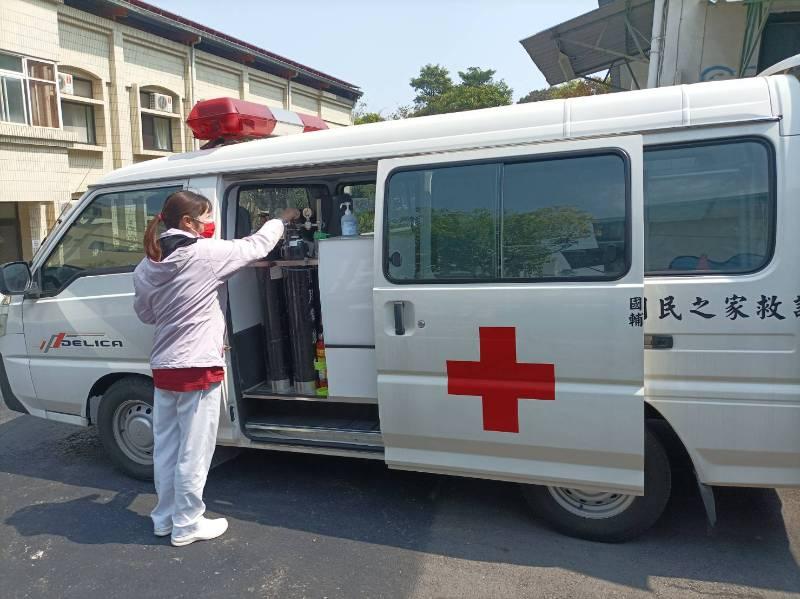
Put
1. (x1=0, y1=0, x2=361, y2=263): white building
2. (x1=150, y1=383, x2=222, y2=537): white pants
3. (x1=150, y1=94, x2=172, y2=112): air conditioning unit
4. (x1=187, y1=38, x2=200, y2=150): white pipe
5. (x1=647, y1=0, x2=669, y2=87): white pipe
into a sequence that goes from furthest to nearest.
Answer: (x1=187, y1=38, x2=200, y2=150): white pipe → (x1=150, y1=94, x2=172, y2=112): air conditioning unit → (x1=0, y1=0, x2=361, y2=263): white building → (x1=647, y1=0, x2=669, y2=87): white pipe → (x1=150, y1=383, x2=222, y2=537): white pants

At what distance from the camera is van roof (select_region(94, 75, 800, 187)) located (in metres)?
2.82

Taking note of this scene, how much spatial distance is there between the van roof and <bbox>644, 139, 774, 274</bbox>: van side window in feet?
0.51

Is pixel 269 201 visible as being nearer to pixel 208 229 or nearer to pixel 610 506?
pixel 208 229

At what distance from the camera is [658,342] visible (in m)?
2.96

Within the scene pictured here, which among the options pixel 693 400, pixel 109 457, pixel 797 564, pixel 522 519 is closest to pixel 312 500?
pixel 522 519

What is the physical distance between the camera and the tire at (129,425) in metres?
4.25

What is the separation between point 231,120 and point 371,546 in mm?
2703

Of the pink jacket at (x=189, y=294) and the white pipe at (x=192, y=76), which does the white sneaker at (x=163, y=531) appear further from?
the white pipe at (x=192, y=76)

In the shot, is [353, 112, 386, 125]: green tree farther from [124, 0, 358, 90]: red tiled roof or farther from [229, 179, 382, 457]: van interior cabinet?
[229, 179, 382, 457]: van interior cabinet

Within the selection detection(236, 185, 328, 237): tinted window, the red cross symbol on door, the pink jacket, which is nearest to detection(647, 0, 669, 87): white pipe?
detection(236, 185, 328, 237): tinted window

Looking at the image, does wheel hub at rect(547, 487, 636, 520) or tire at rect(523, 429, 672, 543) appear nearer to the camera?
tire at rect(523, 429, 672, 543)

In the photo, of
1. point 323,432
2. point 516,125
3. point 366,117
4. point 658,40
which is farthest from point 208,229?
point 366,117

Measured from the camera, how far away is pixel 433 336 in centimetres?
330

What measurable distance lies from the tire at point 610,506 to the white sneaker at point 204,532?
1.74m
